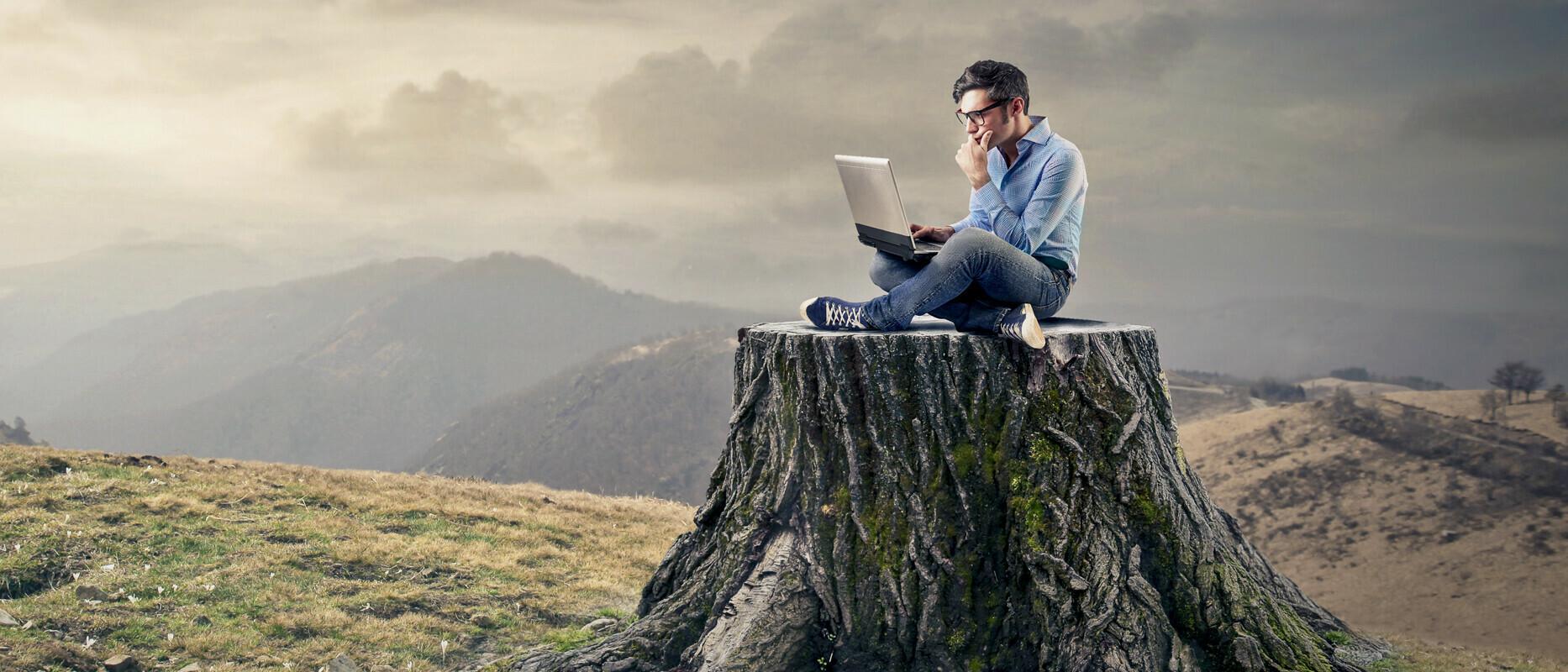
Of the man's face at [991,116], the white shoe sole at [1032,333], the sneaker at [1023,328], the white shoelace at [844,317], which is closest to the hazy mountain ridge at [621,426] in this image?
the white shoelace at [844,317]

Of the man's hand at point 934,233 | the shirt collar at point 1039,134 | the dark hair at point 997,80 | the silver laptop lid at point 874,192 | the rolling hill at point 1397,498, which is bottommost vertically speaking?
the rolling hill at point 1397,498

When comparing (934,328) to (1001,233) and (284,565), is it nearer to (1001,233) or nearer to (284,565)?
(1001,233)

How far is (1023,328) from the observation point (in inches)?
183

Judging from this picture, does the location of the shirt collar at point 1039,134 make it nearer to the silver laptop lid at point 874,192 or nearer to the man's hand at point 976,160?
the man's hand at point 976,160

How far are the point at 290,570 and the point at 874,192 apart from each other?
7.10 metres

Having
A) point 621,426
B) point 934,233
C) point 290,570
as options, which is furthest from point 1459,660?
point 621,426

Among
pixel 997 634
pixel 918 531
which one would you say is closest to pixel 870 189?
pixel 918 531

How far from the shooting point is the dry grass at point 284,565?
21.5ft

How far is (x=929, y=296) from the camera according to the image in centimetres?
528

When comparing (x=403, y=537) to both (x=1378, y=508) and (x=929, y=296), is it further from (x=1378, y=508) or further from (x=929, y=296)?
(x=1378, y=508)

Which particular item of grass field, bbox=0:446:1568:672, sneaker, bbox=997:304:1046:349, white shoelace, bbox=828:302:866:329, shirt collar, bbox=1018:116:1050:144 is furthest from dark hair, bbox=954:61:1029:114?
grass field, bbox=0:446:1568:672

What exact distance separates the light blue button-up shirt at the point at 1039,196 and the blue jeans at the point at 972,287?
0.17m

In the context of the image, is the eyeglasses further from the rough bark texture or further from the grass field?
the grass field

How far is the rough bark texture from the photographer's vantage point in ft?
15.4
